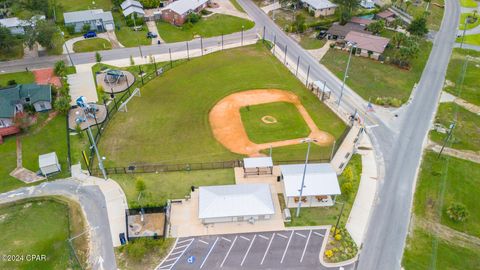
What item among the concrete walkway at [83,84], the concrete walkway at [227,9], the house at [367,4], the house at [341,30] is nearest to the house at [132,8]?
the concrete walkway at [227,9]

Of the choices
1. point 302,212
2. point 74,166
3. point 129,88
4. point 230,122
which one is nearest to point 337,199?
point 302,212

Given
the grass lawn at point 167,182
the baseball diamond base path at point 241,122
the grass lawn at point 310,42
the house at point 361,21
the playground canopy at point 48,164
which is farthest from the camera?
the house at point 361,21

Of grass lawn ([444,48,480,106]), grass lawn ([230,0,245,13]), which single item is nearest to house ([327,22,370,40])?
grass lawn ([444,48,480,106])

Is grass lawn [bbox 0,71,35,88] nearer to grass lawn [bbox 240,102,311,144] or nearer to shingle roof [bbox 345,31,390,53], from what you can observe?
grass lawn [bbox 240,102,311,144]

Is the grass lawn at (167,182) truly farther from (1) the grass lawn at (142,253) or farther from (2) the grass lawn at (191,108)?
(1) the grass lawn at (142,253)

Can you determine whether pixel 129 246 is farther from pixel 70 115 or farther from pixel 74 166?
pixel 70 115

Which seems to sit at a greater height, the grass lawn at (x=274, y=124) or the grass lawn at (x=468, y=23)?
the grass lawn at (x=468, y=23)
